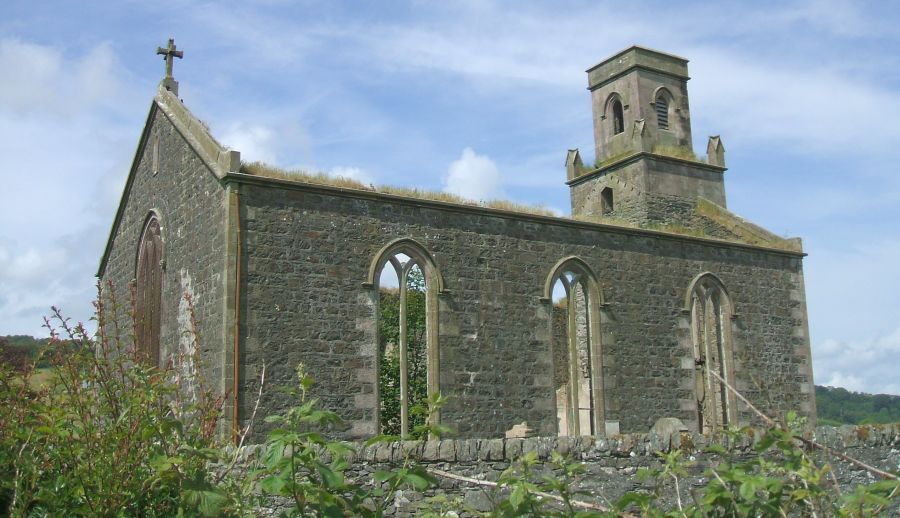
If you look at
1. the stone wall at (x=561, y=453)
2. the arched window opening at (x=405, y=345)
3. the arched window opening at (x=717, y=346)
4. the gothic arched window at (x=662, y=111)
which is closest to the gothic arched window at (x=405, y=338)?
the arched window opening at (x=405, y=345)

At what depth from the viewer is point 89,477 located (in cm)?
469

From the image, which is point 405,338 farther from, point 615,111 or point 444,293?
point 615,111

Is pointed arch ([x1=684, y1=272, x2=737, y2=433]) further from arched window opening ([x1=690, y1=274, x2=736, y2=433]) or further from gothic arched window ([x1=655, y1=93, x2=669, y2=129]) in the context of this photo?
gothic arched window ([x1=655, y1=93, x2=669, y2=129])

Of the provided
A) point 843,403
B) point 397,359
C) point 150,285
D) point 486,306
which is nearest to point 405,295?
point 486,306

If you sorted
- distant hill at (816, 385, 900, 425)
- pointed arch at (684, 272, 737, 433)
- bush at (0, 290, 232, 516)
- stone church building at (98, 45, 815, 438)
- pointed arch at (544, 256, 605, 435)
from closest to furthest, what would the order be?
bush at (0, 290, 232, 516) < stone church building at (98, 45, 815, 438) < pointed arch at (544, 256, 605, 435) < pointed arch at (684, 272, 737, 433) < distant hill at (816, 385, 900, 425)

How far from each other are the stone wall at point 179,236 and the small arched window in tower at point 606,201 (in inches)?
488

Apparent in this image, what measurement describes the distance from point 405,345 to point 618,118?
12.7 metres

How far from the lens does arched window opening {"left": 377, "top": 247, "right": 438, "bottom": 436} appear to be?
53.4 feet

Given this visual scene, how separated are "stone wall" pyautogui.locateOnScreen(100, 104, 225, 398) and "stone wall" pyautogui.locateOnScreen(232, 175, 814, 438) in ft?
2.31

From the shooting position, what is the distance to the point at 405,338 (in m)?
16.5

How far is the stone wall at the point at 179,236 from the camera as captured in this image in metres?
15.3

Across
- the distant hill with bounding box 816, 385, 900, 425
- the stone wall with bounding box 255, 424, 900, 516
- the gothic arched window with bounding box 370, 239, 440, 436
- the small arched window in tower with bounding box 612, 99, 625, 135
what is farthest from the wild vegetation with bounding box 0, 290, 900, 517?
the small arched window in tower with bounding box 612, 99, 625, 135

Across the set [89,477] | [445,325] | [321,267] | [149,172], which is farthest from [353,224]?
[89,477]

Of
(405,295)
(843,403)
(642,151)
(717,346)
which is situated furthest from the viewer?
(843,403)
